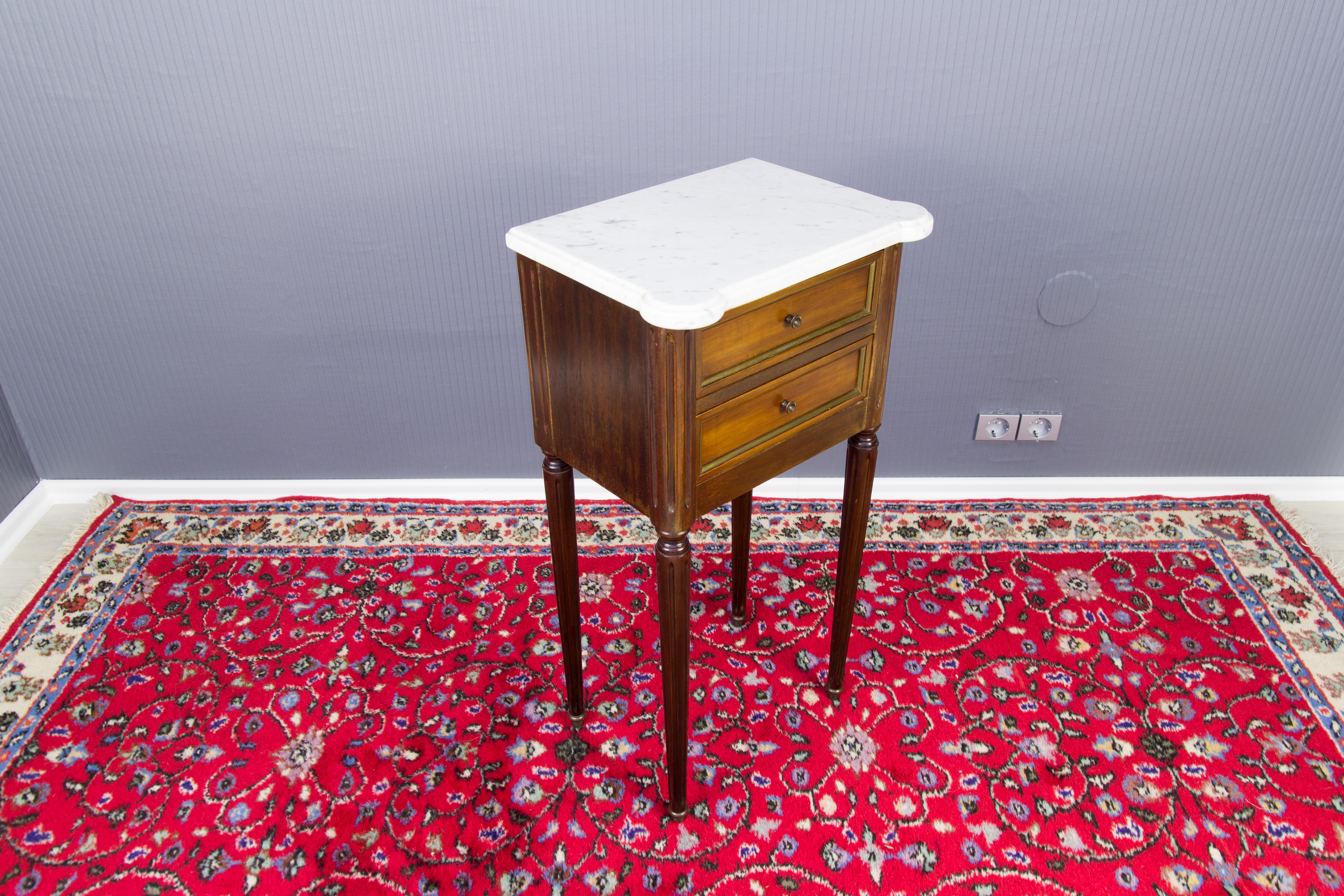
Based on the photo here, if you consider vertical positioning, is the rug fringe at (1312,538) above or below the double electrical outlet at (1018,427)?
below

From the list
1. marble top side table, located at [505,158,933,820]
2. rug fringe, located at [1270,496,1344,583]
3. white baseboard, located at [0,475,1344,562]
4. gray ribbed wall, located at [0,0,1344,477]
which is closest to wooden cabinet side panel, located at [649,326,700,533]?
marble top side table, located at [505,158,933,820]

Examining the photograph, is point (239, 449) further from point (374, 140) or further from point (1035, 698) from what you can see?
point (1035, 698)

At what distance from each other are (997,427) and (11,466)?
2.49 meters

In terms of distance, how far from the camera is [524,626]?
2029 millimetres

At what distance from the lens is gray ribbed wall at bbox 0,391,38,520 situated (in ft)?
7.61

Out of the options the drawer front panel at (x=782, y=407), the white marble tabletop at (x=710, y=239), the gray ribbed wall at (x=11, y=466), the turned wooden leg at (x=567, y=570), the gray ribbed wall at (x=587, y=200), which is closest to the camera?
the white marble tabletop at (x=710, y=239)

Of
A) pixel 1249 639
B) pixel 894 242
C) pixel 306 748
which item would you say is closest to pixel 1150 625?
pixel 1249 639

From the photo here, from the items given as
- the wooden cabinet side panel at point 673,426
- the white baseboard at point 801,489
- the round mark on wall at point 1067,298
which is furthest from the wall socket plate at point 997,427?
the wooden cabinet side panel at point 673,426

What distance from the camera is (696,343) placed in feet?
3.96

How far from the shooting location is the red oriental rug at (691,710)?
1.56 metres

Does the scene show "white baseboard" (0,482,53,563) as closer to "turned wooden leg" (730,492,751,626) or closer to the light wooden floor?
the light wooden floor

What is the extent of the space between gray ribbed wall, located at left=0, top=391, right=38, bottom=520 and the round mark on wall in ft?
8.40

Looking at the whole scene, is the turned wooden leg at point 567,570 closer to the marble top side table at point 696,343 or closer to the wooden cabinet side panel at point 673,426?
the marble top side table at point 696,343

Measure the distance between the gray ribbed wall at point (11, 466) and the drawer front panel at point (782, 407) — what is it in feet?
6.51
